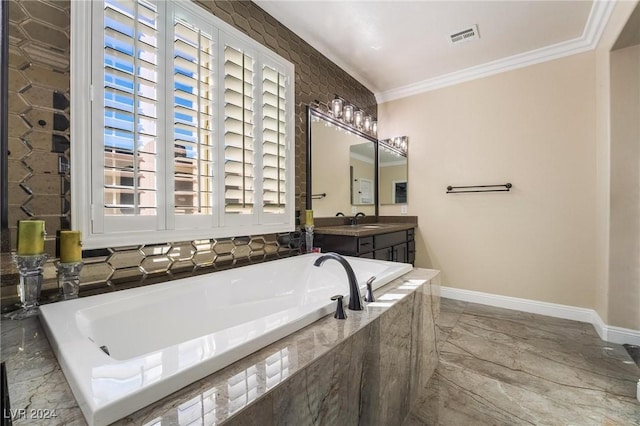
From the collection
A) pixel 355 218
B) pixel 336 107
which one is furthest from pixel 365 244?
pixel 336 107

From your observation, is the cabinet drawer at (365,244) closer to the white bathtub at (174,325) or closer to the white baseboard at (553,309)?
the white bathtub at (174,325)

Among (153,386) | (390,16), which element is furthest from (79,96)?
(390,16)

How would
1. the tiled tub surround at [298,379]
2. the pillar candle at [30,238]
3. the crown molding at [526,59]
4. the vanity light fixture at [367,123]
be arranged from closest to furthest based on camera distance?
the tiled tub surround at [298,379], the pillar candle at [30,238], the crown molding at [526,59], the vanity light fixture at [367,123]

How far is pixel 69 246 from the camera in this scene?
1.22 metres

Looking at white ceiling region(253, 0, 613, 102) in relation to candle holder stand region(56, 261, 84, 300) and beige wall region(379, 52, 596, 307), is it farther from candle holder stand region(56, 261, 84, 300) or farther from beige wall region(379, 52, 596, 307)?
candle holder stand region(56, 261, 84, 300)

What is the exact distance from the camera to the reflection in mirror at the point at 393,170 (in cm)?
372

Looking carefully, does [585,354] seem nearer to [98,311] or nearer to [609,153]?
[609,153]

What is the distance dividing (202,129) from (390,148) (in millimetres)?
2643

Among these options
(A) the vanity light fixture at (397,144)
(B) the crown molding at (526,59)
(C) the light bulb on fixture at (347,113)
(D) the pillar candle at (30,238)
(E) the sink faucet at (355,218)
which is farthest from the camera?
(A) the vanity light fixture at (397,144)

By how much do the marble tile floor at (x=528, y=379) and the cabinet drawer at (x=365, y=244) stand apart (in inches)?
33.7

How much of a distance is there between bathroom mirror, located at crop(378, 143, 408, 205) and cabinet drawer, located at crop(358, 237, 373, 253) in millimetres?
1361

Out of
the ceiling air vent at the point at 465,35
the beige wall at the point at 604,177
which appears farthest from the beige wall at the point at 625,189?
the ceiling air vent at the point at 465,35

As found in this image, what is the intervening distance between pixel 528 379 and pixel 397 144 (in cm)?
281

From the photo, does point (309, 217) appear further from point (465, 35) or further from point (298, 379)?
point (465, 35)
